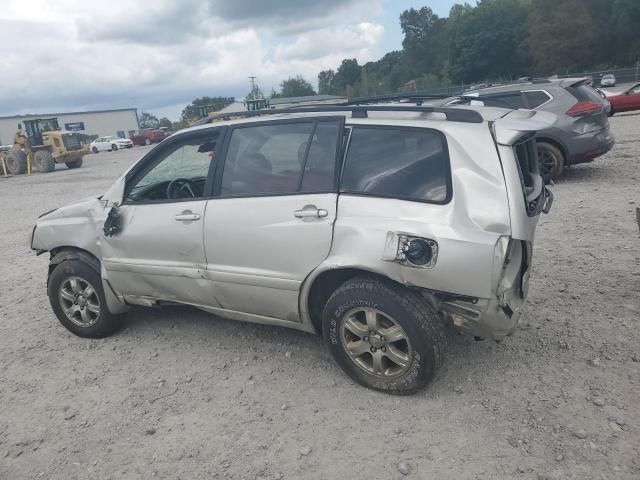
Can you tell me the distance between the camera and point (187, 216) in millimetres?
3633

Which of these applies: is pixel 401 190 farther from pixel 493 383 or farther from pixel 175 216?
pixel 175 216

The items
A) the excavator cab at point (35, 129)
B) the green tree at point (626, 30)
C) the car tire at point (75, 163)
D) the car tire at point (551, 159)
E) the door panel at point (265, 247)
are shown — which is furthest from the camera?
the green tree at point (626, 30)

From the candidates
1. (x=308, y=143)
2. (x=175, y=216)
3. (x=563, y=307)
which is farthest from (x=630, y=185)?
(x=175, y=216)

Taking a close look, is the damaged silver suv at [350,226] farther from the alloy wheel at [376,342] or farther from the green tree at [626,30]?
the green tree at [626,30]

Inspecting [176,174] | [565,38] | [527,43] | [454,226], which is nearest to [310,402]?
[454,226]

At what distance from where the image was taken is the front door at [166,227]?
367 cm

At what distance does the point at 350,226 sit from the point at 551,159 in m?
6.61

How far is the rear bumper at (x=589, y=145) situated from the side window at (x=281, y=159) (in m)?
6.28

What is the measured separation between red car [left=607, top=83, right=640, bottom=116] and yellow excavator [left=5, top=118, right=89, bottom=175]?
80.7ft

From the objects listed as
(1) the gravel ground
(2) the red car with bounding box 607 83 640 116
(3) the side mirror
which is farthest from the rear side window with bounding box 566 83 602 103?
(2) the red car with bounding box 607 83 640 116

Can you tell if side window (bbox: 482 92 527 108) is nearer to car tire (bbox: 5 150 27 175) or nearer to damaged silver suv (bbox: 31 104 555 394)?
damaged silver suv (bbox: 31 104 555 394)

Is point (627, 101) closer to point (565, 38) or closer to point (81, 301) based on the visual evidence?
point (81, 301)

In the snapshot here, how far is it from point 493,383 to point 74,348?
333cm

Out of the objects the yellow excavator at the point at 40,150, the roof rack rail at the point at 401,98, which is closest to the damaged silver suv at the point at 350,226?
the roof rack rail at the point at 401,98
